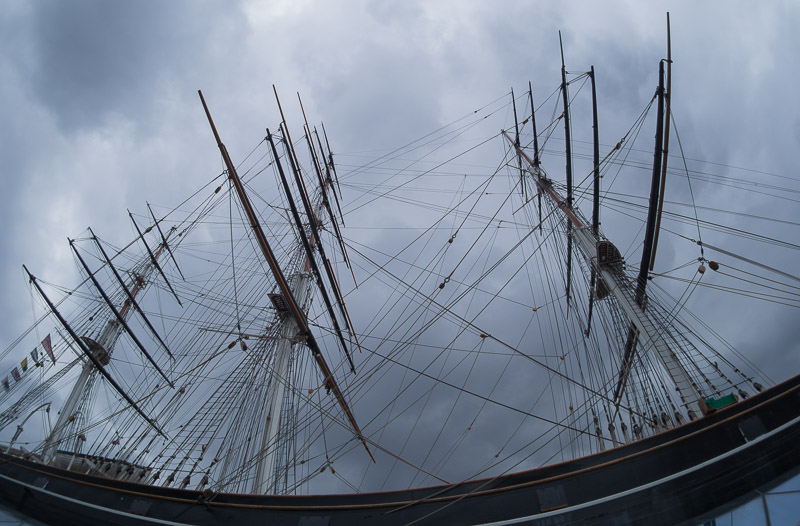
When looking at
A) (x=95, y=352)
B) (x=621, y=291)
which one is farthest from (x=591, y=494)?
(x=95, y=352)

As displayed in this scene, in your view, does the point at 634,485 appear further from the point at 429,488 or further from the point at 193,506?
the point at 193,506

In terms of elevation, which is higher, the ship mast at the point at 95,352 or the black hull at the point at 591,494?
the ship mast at the point at 95,352

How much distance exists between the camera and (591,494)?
4.73 metres

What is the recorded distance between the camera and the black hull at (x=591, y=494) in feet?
13.9

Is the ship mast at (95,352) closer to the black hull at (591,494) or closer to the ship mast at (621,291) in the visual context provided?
the black hull at (591,494)

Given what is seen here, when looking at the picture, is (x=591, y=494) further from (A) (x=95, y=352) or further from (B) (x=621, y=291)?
(A) (x=95, y=352)

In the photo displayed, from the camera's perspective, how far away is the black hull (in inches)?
167

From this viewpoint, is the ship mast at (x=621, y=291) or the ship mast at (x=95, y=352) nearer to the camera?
the ship mast at (x=621, y=291)

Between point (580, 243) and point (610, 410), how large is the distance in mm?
4820

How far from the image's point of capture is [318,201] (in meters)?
19.2

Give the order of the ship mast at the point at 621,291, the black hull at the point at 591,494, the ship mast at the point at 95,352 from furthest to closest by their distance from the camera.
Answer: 1. the ship mast at the point at 95,352
2. the ship mast at the point at 621,291
3. the black hull at the point at 591,494

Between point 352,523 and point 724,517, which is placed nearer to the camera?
point 724,517

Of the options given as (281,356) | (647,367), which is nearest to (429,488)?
(647,367)

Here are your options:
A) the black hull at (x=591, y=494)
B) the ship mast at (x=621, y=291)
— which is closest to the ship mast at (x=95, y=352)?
the black hull at (x=591, y=494)
